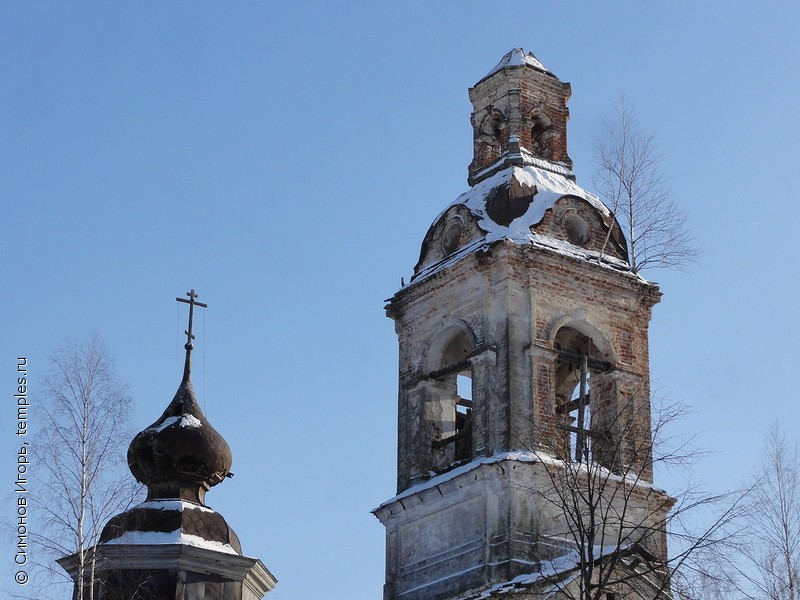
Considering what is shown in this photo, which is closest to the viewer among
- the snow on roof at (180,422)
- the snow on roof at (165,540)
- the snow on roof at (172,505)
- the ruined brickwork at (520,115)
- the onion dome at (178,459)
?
the snow on roof at (165,540)

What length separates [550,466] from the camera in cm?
2077

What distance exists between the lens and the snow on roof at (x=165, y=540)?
18.8 m

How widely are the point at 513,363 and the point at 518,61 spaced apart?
16.4 ft

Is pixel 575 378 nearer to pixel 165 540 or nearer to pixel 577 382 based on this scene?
pixel 577 382

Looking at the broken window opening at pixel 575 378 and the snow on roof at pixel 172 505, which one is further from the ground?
the broken window opening at pixel 575 378

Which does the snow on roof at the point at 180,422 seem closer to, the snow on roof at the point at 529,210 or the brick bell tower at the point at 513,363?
the brick bell tower at the point at 513,363

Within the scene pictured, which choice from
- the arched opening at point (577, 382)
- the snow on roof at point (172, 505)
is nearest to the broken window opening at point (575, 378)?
the arched opening at point (577, 382)

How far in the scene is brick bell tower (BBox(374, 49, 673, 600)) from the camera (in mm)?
20922

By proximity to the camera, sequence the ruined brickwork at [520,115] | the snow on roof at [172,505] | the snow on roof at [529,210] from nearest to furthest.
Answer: the snow on roof at [172,505] < the snow on roof at [529,210] < the ruined brickwork at [520,115]

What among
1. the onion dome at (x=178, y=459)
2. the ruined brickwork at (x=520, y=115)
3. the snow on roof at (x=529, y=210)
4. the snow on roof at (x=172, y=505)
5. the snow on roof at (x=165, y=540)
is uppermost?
the ruined brickwork at (x=520, y=115)

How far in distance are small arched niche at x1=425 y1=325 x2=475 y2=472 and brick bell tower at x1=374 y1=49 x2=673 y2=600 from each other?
0.07 feet

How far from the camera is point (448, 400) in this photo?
23219mm

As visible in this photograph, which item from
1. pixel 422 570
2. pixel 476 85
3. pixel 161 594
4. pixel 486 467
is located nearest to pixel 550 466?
pixel 486 467

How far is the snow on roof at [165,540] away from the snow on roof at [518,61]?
869 cm
